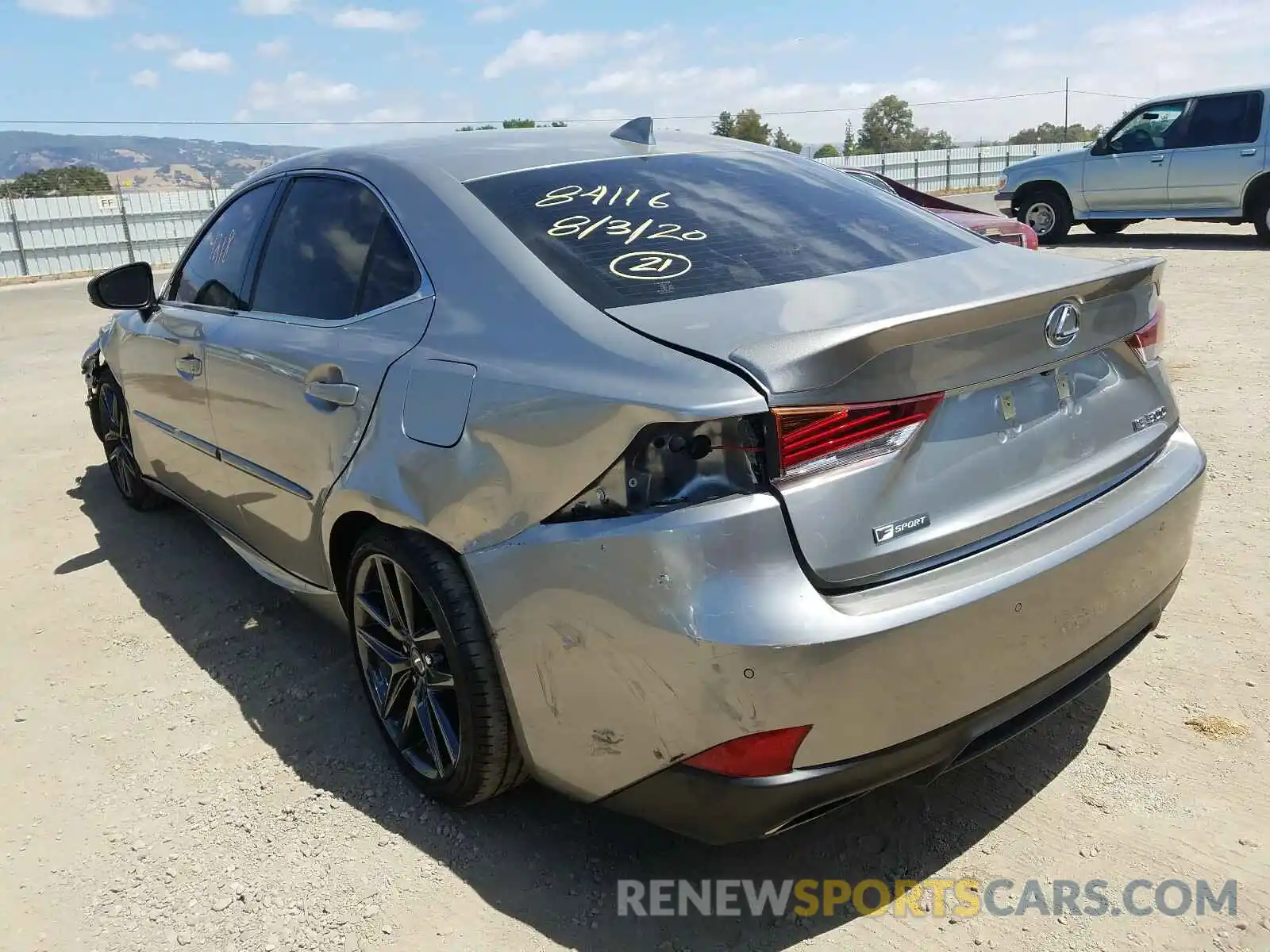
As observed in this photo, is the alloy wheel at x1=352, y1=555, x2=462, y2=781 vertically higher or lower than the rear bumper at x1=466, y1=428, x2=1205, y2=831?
lower

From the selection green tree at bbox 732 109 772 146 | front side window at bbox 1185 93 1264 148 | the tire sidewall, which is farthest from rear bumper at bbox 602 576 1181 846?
green tree at bbox 732 109 772 146

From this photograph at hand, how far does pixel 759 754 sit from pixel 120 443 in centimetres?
426

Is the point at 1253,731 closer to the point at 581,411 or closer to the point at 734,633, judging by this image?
the point at 734,633

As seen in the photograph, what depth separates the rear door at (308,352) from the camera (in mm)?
2648

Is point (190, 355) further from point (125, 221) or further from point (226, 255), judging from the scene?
point (125, 221)

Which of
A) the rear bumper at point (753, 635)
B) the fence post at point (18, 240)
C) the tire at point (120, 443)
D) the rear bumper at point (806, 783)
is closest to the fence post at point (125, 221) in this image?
the fence post at point (18, 240)

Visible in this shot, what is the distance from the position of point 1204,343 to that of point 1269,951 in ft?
20.6

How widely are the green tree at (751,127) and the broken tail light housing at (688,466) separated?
5565 centimetres

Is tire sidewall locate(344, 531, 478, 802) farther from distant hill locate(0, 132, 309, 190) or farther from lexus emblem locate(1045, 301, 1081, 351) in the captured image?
distant hill locate(0, 132, 309, 190)

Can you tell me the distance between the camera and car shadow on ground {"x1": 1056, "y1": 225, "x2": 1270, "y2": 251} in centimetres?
1324

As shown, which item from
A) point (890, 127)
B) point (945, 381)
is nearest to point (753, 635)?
point (945, 381)

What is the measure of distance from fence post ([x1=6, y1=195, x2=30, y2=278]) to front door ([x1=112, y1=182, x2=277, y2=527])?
22.5 m

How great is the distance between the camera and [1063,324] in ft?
7.21
